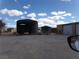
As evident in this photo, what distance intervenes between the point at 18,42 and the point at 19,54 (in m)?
0.09

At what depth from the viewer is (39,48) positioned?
2541mm

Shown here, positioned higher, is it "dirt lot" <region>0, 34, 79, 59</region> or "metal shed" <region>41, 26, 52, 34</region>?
"metal shed" <region>41, 26, 52, 34</region>

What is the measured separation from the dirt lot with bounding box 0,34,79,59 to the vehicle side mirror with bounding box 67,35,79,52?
0.16 feet

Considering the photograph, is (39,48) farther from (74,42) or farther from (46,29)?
(74,42)

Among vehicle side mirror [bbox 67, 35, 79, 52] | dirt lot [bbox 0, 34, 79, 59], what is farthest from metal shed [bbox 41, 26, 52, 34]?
vehicle side mirror [bbox 67, 35, 79, 52]

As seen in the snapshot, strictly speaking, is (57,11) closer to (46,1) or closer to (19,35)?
(46,1)

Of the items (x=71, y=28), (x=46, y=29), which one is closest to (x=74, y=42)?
(x=71, y=28)

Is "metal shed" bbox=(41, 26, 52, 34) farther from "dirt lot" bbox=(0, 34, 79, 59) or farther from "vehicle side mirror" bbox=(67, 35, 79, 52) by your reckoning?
"vehicle side mirror" bbox=(67, 35, 79, 52)

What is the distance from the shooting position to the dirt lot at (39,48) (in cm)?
253

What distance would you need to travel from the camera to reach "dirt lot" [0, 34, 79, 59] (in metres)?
2.53

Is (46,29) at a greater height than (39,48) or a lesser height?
greater

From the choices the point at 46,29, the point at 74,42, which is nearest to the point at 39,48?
the point at 46,29

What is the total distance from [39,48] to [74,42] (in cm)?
24

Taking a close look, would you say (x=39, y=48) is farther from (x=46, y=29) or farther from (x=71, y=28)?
(x=71, y=28)
